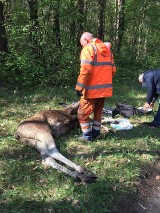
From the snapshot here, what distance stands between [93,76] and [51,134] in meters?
1.38

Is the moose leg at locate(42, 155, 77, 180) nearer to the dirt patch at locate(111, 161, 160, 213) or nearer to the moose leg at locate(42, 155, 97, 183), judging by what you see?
the moose leg at locate(42, 155, 97, 183)

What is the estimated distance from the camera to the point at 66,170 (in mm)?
5180

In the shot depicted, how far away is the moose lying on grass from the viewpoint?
5.18 m

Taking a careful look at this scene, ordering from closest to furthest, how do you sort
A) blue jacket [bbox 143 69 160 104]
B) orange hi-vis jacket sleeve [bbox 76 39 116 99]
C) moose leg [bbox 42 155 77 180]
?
moose leg [bbox 42 155 77 180], orange hi-vis jacket sleeve [bbox 76 39 116 99], blue jacket [bbox 143 69 160 104]

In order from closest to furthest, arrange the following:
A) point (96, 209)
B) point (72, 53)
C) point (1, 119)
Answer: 1. point (96, 209)
2. point (1, 119)
3. point (72, 53)

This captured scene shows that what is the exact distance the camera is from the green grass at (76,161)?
4.46m

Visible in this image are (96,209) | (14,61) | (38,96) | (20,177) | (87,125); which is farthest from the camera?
(14,61)

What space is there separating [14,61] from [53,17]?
2.11m

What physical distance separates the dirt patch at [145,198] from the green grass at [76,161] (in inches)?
3.7

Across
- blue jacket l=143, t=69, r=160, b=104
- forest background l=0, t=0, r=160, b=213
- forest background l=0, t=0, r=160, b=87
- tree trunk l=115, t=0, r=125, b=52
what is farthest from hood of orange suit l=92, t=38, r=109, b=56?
tree trunk l=115, t=0, r=125, b=52

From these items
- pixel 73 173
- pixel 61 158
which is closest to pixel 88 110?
pixel 61 158

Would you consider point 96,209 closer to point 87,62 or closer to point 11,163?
point 11,163

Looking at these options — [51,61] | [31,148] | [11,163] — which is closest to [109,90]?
[31,148]

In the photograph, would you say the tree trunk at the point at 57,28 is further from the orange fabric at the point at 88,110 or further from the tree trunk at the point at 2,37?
the orange fabric at the point at 88,110
